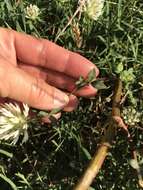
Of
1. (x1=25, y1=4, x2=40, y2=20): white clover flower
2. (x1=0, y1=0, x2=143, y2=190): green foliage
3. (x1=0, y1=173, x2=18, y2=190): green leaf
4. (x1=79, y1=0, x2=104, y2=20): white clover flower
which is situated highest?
(x1=79, y1=0, x2=104, y2=20): white clover flower

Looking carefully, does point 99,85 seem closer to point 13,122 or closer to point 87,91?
point 87,91

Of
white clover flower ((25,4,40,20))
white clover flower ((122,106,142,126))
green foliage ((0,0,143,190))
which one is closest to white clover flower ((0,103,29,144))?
green foliage ((0,0,143,190))

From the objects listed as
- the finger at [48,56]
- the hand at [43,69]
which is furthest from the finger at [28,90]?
the finger at [48,56]

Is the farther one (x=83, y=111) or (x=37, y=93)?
(x=83, y=111)

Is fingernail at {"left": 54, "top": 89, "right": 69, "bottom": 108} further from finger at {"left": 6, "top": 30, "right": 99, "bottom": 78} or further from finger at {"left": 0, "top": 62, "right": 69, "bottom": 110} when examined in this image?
finger at {"left": 6, "top": 30, "right": 99, "bottom": 78}

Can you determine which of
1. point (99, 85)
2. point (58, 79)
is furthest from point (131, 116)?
point (58, 79)

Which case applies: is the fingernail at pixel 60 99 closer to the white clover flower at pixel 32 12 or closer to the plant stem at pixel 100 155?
the plant stem at pixel 100 155

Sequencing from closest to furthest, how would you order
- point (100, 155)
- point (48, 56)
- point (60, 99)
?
point (100, 155), point (60, 99), point (48, 56)
